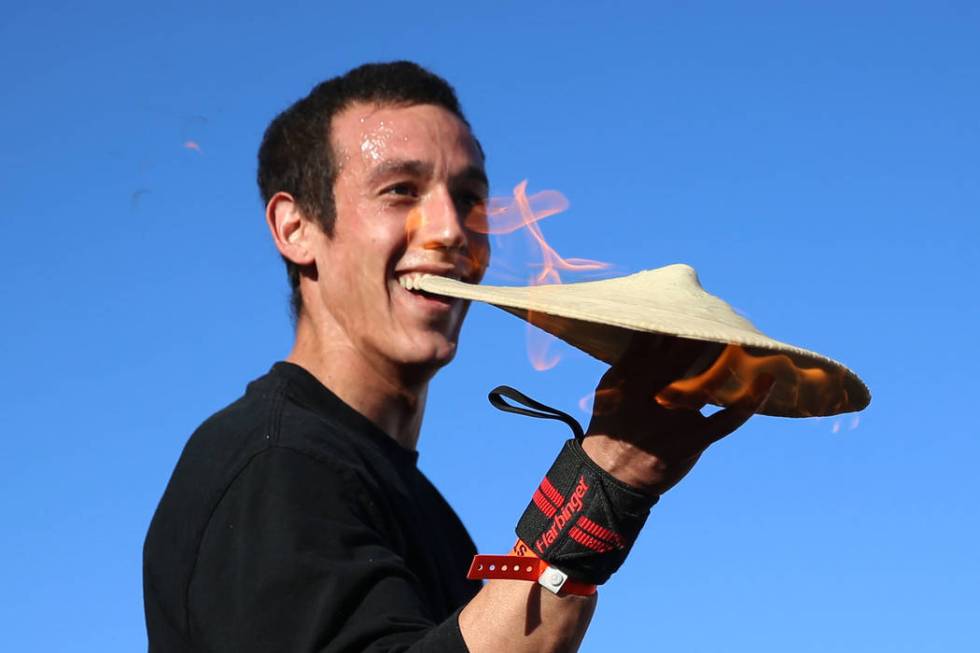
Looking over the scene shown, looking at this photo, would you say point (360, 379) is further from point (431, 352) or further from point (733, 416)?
point (733, 416)

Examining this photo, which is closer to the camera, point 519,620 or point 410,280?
point 519,620

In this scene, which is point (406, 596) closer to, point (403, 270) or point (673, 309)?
point (673, 309)

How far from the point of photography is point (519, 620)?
290cm

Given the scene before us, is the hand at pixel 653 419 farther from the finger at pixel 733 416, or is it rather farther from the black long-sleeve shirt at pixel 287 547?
the black long-sleeve shirt at pixel 287 547

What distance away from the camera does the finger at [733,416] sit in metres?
2.91

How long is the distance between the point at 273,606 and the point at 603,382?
0.96 meters

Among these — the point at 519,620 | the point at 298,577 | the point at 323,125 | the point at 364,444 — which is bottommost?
the point at 519,620

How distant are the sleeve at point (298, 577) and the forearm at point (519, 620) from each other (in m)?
0.05

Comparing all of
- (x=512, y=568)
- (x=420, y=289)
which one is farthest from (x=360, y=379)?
(x=512, y=568)

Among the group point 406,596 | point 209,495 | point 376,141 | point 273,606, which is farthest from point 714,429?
point 376,141

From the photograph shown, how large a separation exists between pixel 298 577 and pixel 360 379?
1.32m

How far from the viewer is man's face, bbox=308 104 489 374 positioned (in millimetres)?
4316

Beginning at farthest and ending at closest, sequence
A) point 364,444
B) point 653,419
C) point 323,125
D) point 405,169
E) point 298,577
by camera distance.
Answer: point 323,125
point 405,169
point 364,444
point 298,577
point 653,419

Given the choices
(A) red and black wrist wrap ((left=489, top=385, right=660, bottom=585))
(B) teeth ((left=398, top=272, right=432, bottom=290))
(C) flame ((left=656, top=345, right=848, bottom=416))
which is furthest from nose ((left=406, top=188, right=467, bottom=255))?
(C) flame ((left=656, top=345, right=848, bottom=416))
